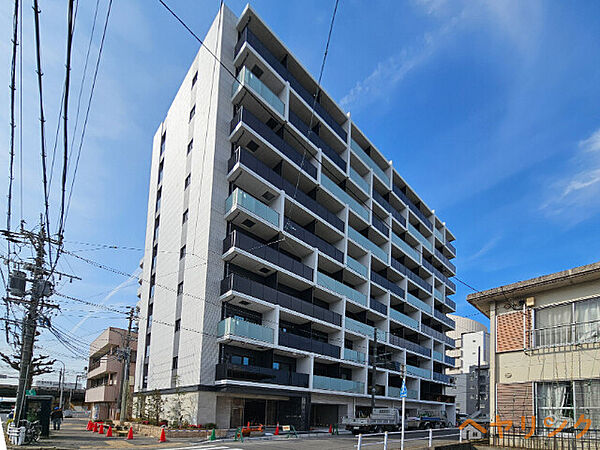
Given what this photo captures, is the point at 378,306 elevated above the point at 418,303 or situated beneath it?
situated beneath

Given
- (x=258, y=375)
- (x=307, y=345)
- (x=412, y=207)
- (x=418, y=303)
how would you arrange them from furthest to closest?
(x=412, y=207) < (x=418, y=303) < (x=307, y=345) < (x=258, y=375)

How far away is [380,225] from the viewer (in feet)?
164

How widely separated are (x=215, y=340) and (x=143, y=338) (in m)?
14.8

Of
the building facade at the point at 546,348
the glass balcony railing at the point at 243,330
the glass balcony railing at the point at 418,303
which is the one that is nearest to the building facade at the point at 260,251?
the glass balcony railing at the point at 243,330

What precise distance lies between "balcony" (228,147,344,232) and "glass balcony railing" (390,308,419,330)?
1236 centimetres

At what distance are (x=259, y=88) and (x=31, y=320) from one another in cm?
2127

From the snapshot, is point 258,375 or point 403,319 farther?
point 403,319

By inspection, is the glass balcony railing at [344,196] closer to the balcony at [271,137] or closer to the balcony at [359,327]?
the balcony at [271,137]

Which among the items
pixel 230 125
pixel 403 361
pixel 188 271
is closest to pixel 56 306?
pixel 188 271

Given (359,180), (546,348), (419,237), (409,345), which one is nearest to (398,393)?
(409,345)

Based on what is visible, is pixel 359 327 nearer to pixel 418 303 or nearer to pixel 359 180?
pixel 359 180

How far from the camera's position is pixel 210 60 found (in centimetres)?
3741

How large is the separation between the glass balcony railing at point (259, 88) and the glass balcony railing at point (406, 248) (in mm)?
21799

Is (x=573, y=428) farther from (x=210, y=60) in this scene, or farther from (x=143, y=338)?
(x=143, y=338)
